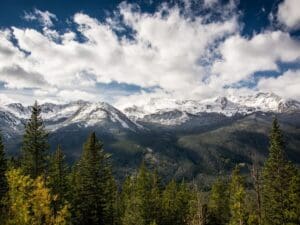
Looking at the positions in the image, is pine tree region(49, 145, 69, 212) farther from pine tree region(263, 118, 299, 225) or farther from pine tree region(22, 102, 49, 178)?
pine tree region(263, 118, 299, 225)

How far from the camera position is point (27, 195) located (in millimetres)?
41000

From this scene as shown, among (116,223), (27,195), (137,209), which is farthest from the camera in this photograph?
(116,223)

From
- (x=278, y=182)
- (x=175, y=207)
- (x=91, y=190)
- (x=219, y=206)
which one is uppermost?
(x=278, y=182)

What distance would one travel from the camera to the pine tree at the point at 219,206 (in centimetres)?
9006

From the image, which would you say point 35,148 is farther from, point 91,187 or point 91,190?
point 91,190

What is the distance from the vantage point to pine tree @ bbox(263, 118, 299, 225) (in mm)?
52938

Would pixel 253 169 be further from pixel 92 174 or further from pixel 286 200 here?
pixel 92 174

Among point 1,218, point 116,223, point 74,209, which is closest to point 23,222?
point 1,218

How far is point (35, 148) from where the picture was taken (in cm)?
5000

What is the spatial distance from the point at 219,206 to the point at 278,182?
38.9 m

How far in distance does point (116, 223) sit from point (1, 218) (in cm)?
3632

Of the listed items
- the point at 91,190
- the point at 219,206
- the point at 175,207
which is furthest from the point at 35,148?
the point at 219,206

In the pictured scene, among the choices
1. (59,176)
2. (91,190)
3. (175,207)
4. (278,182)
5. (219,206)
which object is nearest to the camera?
(278,182)

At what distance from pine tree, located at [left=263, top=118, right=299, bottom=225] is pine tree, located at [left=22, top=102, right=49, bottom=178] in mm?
35339
